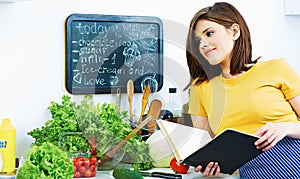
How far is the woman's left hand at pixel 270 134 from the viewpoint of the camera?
85.9 inches

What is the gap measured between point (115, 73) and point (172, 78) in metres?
0.29

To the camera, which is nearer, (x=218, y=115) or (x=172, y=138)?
(x=172, y=138)

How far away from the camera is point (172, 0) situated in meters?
2.86

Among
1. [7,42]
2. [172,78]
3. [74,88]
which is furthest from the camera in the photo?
[172,78]

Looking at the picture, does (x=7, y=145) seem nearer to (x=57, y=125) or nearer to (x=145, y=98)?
(x=57, y=125)

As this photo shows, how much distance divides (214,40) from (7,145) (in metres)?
0.87

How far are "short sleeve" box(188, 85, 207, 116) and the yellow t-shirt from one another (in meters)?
0.05

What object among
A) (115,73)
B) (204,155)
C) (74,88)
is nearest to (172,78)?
(115,73)

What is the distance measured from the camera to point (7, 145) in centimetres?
231

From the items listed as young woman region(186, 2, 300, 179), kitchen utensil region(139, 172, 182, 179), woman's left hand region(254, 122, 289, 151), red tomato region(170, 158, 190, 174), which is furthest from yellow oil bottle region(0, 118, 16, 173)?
woman's left hand region(254, 122, 289, 151)

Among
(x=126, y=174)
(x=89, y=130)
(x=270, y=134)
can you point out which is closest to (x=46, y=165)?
(x=126, y=174)

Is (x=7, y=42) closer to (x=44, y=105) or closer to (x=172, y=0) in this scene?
(x=44, y=105)

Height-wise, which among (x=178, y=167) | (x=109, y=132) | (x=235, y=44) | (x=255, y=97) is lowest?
(x=178, y=167)

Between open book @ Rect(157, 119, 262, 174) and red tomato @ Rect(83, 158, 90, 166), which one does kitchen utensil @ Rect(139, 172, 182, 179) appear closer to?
open book @ Rect(157, 119, 262, 174)
